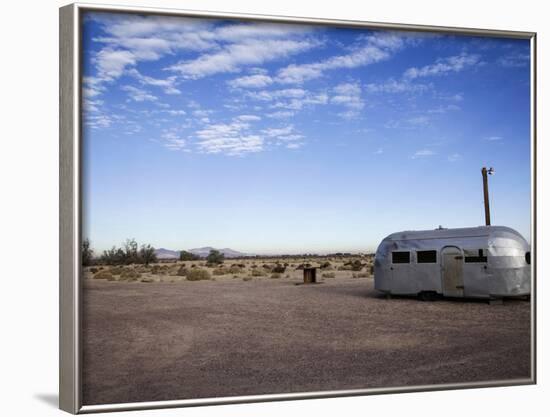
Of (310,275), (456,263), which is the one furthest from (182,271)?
(456,263)

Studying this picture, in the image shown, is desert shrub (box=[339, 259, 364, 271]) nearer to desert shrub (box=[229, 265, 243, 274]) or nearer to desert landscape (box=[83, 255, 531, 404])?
desert landscape (box=[83, 255, 531, 404])

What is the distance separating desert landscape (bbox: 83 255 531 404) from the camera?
851cm

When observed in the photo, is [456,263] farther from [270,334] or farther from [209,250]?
[209,250]

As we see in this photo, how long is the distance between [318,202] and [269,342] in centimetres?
187

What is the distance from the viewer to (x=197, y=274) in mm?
8992

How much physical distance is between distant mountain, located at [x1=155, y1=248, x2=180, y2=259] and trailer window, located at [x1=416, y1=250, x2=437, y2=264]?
3616mm

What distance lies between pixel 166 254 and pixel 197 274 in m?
0.47

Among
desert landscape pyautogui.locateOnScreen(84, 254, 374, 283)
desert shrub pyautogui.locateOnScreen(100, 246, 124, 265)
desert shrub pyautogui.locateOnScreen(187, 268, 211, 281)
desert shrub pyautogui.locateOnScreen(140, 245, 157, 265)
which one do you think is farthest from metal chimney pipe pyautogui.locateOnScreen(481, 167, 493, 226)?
desert shrub pyautogui.locateOnScreen(100, 246, 124, 265)

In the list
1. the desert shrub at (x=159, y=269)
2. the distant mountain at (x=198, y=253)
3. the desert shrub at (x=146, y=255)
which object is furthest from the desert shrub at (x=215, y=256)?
A: the desert shrub at (x=146, y=255)

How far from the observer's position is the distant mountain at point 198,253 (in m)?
8.77

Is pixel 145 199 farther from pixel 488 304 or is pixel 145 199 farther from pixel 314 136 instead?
pixel 488 304

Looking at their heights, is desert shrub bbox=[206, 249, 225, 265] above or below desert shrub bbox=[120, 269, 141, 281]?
above

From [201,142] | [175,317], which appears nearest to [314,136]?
[201,142]

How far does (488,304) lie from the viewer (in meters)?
10.5
